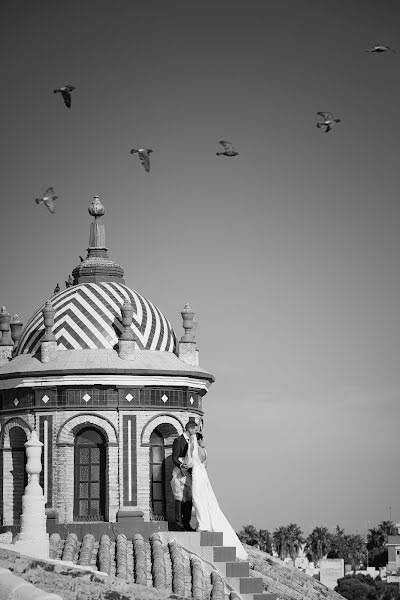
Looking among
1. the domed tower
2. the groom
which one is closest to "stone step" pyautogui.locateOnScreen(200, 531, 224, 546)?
the groom

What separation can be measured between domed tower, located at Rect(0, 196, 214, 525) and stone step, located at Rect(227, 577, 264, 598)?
13.5 feet

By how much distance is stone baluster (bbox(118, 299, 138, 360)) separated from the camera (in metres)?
38.4

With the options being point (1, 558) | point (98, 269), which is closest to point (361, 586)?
point (98, 269)

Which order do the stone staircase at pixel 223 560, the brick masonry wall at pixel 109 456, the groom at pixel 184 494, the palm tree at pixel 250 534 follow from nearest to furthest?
1. the stone staircase at pixel 223 560
2. the groom at pixel 184 494
3. the brick masonry wall at pixel 109 456
4. the palm tree at pixel 250 534

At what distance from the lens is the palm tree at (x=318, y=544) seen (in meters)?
179

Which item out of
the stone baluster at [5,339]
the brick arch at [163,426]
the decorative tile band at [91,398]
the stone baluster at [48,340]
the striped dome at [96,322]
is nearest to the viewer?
the decorative tile band at [91,398]

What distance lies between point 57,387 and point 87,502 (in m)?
3.06

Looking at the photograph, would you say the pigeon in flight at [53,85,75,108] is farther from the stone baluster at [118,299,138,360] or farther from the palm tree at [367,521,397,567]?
the palm tree at [367,521,397,567]

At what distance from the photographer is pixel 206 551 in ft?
114

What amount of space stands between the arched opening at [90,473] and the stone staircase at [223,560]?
117 inches

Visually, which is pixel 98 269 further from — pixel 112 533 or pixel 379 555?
pixel 379 555

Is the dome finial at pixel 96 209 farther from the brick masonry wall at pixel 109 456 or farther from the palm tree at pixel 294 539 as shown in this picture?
the palm tree at pixel 294 539

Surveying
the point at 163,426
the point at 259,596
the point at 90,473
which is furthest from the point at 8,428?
the point at 259,596

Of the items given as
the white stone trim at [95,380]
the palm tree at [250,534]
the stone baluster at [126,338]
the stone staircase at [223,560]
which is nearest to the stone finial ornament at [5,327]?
the white stone trim at [95,380]
